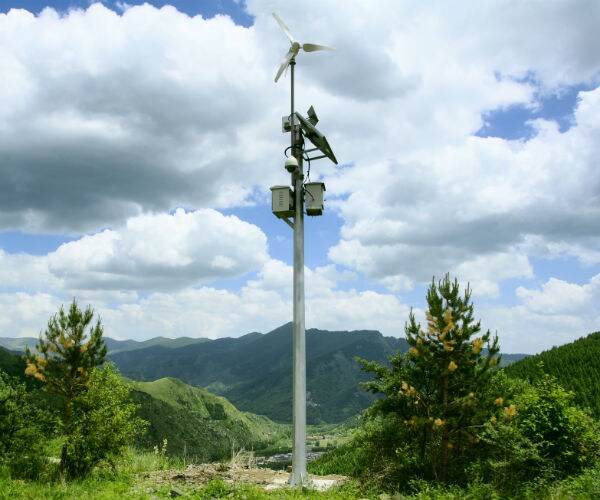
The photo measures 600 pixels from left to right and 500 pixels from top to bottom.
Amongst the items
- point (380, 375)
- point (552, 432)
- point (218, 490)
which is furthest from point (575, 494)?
point (218, 490)

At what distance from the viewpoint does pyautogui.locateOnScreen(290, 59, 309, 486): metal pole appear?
40.6 feet

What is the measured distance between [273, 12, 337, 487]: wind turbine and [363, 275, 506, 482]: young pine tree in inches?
75.7

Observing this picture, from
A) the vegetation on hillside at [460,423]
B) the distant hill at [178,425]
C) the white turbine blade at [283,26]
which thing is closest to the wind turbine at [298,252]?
the white turbine blade at [283,26]

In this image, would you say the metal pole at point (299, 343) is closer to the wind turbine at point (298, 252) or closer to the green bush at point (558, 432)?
the wind turbine at point (298, 252)

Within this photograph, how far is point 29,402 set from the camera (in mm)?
15391

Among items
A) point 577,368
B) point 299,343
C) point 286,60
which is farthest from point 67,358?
point 577,368

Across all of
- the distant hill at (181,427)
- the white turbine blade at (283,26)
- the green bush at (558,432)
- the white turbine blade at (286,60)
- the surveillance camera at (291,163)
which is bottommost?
the distant hill at (181,427)

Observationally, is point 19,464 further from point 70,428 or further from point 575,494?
point 575,494

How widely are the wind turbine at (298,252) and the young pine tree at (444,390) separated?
192 centimetres

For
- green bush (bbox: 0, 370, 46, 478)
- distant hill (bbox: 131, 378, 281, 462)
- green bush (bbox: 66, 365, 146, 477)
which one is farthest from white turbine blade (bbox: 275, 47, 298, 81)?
distant hill (bbox: 131, 378, 281, 462)

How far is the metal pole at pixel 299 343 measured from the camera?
12.4 metres

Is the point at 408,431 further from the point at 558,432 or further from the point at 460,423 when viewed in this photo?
the point at 558,432

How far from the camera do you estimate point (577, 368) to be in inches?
1757

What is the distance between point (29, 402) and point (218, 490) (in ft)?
26.8
